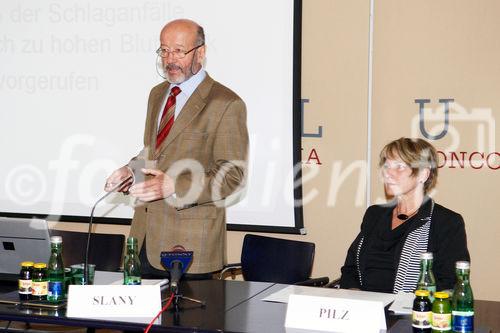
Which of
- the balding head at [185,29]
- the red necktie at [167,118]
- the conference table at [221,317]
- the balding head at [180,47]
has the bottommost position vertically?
the conference table at [221,317]

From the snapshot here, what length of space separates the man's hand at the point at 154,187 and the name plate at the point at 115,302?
2.02ft

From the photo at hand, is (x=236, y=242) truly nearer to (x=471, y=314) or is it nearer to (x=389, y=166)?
(x=389, y=166)

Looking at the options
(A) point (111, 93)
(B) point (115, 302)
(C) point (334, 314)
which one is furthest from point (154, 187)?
(A) point (111, 93)

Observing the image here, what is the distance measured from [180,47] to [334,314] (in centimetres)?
167

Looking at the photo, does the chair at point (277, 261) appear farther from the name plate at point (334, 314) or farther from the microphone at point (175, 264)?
the name plate at point (334, 314)

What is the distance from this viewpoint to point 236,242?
15.2 feet

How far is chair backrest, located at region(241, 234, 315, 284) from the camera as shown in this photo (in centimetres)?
371

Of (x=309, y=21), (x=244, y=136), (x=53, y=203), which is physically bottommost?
(x=53, y=203)

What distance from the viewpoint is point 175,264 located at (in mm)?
2713

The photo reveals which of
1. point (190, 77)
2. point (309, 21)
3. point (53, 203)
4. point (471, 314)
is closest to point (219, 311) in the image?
point (471, 314)

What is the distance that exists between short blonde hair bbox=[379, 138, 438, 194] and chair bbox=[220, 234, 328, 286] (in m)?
0.68

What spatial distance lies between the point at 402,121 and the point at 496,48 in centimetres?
62

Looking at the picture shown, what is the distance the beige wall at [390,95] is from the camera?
13.4ft

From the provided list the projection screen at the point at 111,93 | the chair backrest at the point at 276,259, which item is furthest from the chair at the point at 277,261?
Result: the projection screen at the point at 111,93
